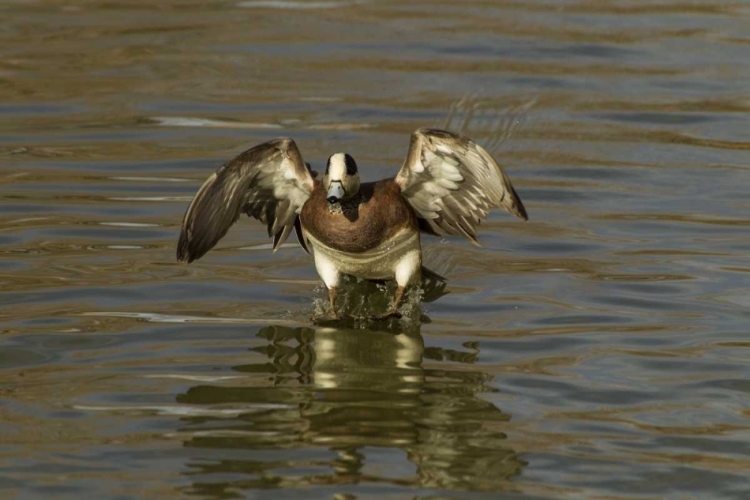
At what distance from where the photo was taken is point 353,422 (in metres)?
7.23

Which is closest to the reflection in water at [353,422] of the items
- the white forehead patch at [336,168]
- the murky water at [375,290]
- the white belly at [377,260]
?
the murky water at [375,290]

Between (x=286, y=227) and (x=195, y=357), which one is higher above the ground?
(x=286, y=227)

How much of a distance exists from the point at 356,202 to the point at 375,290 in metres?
1.15

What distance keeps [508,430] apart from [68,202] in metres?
5.51

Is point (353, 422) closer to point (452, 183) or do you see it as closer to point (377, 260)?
point (377, 260)

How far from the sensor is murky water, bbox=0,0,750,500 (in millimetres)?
6836

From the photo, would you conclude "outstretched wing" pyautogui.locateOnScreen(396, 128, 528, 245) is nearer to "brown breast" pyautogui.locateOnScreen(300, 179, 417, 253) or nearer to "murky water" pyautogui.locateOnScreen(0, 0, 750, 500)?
"brown breast" pyautogui.locateOnScreen(300, 179, 417, 253)

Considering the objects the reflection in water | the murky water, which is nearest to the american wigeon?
the murky water

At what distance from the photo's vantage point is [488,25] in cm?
1777

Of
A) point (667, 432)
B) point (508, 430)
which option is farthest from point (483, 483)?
point (667, 432)

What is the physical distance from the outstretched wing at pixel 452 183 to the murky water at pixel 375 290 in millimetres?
507

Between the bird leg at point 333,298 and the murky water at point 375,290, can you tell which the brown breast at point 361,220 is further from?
the murky water at point 375,290

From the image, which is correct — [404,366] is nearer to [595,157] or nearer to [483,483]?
[483,483]

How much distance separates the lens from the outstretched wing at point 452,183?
859cm
